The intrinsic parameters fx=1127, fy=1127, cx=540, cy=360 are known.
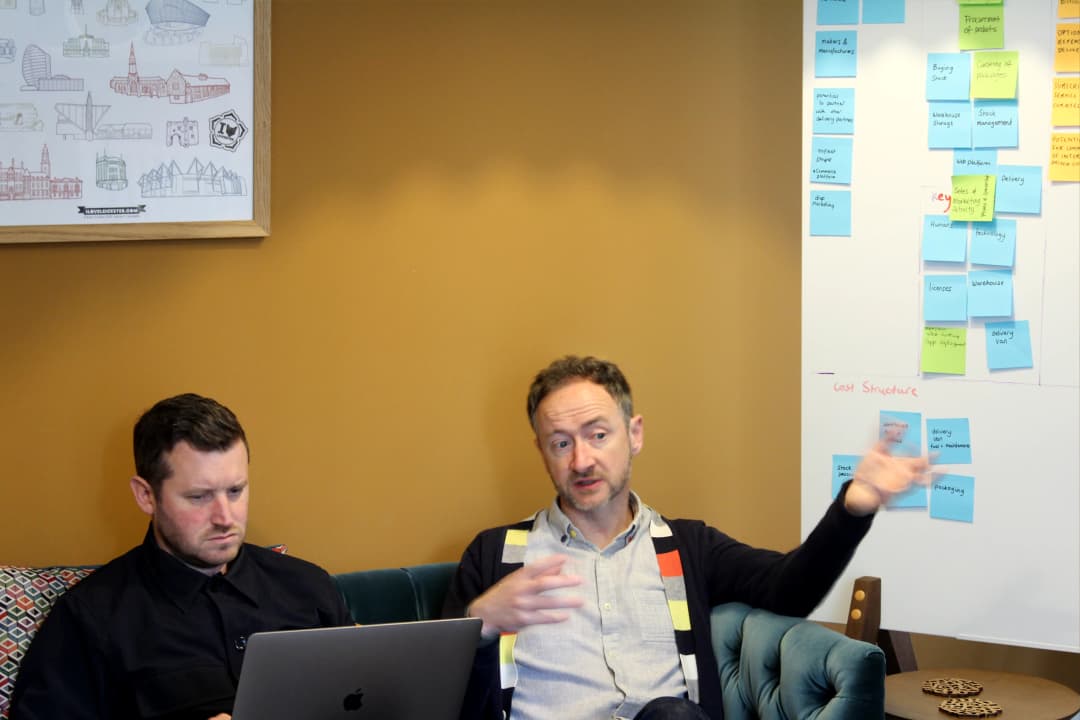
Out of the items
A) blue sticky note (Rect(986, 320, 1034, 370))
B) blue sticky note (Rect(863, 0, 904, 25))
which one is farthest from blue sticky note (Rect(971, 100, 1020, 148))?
blue sticky note (Rect(986, 320, 1034, 370))

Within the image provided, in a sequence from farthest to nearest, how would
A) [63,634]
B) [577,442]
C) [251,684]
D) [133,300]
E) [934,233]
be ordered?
1. [133,300]
2. [934,233]
3. [577,442]
4. [63,634]
5. [251,684]

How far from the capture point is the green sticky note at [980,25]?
2.82 meters

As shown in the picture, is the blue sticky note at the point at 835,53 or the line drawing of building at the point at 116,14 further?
the line drawing of building at the point at 116,14

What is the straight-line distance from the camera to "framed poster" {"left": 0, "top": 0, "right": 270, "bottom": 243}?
3010 millimetres

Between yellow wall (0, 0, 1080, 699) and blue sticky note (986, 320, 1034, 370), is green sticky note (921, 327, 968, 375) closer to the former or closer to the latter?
blue sticky note (986, 320, 1034, 370)

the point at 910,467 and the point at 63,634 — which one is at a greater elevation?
the point at 910,467

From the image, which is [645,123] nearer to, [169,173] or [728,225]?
[728,225]

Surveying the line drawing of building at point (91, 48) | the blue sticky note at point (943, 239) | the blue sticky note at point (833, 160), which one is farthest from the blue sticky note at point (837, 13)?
the line drawing of building at point (91, 48)

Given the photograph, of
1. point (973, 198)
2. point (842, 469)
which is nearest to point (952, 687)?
point (842, 469)

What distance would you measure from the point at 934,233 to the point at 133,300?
2.12 meters

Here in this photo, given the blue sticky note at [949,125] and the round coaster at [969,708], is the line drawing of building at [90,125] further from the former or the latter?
the round coaster at [969,708]

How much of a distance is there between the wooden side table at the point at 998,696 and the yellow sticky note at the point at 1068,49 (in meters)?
1.53

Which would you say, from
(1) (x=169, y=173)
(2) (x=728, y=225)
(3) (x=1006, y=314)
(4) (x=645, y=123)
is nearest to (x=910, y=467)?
(3) (x=1006, y=314)

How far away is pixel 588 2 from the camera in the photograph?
3133 millimetres
